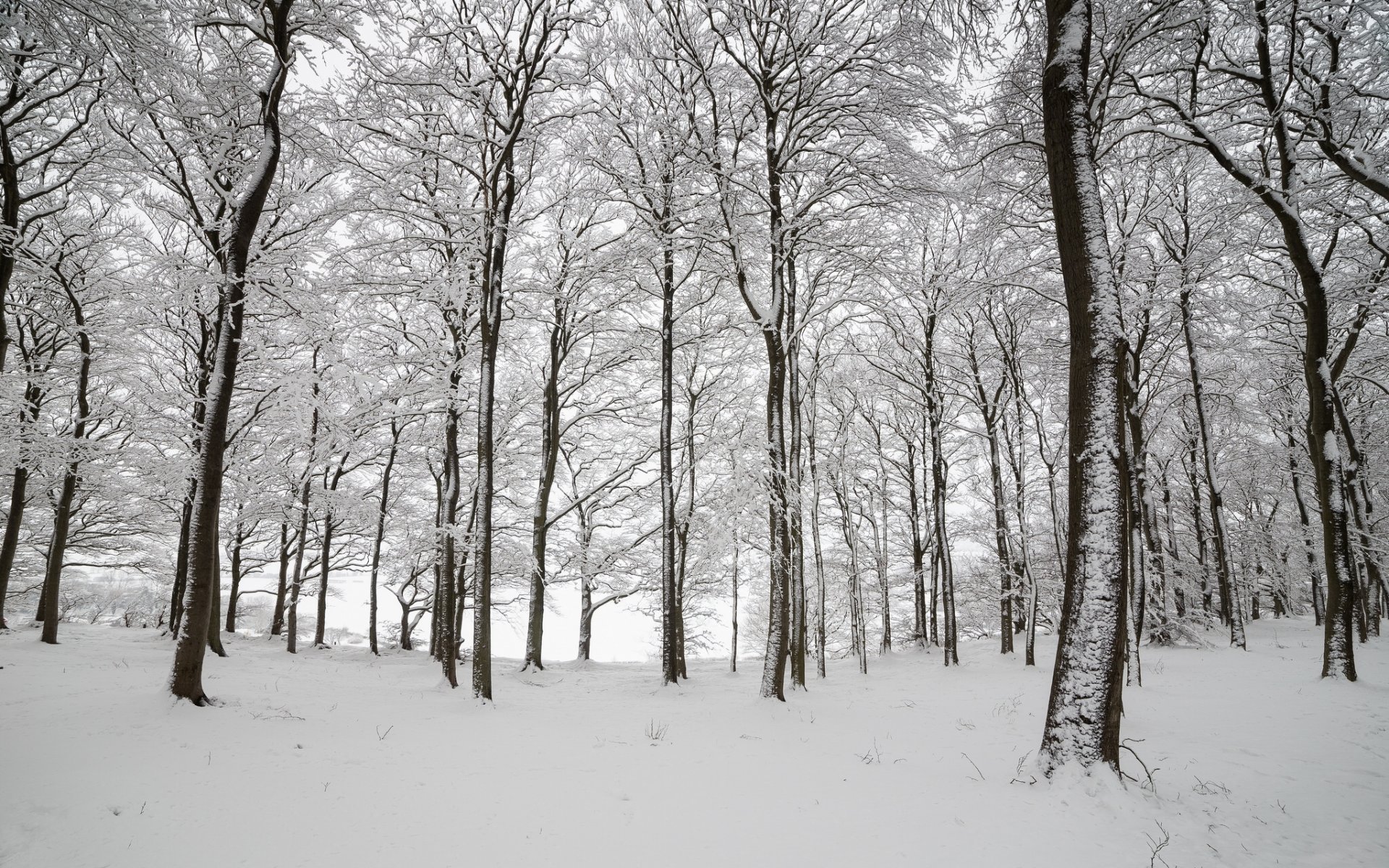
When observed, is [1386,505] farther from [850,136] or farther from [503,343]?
[503,343]

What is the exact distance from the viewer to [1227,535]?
25078 millimetres

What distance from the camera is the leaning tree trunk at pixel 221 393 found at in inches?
254

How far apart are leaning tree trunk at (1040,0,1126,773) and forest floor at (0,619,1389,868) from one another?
47 centimetres

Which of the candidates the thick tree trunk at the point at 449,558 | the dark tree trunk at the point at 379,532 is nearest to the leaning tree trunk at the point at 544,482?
the thick tree trunk at the point at 449,558

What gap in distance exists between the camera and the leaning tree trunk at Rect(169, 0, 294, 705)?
6461 millimetres

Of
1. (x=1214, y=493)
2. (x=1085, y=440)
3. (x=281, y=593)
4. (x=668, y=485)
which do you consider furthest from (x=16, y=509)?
(x=1214, y=493)

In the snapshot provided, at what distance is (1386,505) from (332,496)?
35.9 meters

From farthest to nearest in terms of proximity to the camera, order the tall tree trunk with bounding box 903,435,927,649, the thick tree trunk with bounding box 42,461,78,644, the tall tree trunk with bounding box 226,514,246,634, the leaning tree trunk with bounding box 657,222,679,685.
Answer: the tall tree trunk with bounding box 903,435,927,649 → the tall tree trunk with bounding box 226,514,246,634 → the thick tree trunk with bounding box 42,461,78,644 → the leaning tree trunk with bounding box 657,222,679,685

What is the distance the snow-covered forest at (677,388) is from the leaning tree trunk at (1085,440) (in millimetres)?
42

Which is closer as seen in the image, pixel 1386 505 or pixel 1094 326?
pixel 1094 326

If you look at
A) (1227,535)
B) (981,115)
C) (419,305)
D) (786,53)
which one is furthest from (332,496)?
(1227,535)

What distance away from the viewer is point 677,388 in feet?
55.8

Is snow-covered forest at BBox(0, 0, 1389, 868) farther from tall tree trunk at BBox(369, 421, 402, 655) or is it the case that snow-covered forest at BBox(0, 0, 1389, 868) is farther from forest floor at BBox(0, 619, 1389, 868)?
tall tree trunk at BBox(369, 421, 402, 655)

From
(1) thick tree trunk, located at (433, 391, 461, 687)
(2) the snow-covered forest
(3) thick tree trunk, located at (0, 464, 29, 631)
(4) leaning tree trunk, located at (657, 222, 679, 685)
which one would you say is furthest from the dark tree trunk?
(4) leaning tree trunk, located at (657, 222, 679, 685)
